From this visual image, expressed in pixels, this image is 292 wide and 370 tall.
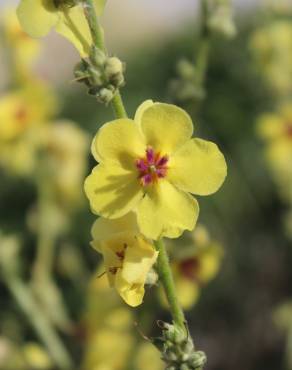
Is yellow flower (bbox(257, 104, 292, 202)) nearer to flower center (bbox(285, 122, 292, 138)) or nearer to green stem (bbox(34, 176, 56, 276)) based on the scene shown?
flower center (bbox(285, 122, 292, 138))

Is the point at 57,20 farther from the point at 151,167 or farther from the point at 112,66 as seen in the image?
the point at 151,167

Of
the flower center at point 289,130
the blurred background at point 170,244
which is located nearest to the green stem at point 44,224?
the blurred background at point 170,244

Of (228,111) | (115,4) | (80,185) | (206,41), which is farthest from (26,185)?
(115,4)

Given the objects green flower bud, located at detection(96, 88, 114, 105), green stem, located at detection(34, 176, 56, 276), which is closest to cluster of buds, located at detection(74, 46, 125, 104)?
green flower bud, located at detection(96, 88, 114, 105)

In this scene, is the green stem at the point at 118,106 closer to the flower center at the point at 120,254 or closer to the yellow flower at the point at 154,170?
the yellow flower at the point at 154,170

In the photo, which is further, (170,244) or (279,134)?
(279,134)

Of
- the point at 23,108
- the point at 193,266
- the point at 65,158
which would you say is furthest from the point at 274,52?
the point at 193,266

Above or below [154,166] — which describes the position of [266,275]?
below

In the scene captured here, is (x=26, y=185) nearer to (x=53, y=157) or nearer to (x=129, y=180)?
(x=53, y=157)
